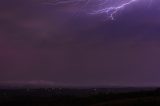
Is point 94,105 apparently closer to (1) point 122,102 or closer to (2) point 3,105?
(1) point 122,102

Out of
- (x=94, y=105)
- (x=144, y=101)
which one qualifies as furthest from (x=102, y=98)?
(x=144, y=101)

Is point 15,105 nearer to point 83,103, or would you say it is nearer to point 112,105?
point 83,103

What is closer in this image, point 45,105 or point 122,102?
point 122,102

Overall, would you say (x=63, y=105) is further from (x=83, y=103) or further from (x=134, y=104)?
(x=134, y=104)

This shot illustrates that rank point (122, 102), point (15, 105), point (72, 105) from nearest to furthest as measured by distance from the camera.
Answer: point (122, 102) → point (72, 105) → point (15, 105)

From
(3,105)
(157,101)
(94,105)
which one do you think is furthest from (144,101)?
(3,105)

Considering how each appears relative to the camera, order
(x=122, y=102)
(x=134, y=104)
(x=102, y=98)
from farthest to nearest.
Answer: (x=102, y=98), (x=122, y=102), (x=134, y=104)

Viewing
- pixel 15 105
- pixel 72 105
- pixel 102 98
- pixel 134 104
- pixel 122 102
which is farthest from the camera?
pixel 15 105

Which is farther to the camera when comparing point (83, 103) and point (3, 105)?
point (3, 105)

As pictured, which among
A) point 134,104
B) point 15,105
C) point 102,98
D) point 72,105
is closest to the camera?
point 134,104
